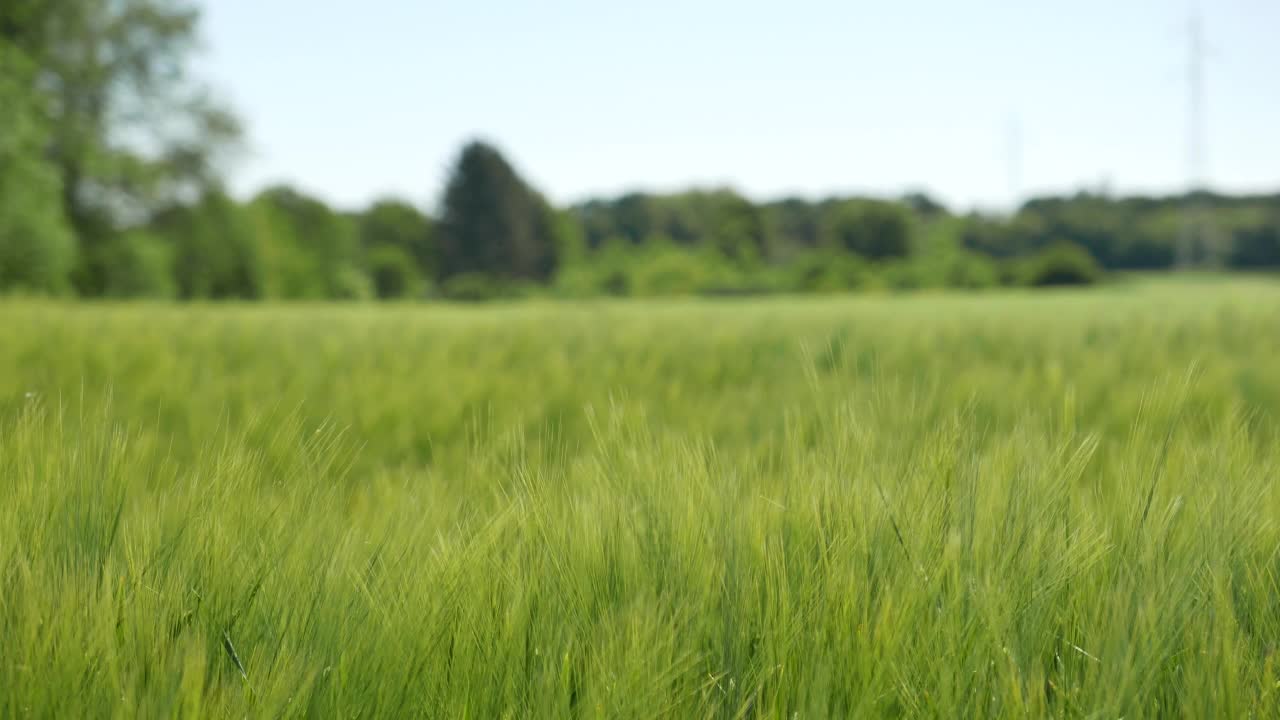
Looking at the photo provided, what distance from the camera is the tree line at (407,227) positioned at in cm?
2216

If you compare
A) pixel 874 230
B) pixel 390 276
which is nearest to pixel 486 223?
pixel 390 276

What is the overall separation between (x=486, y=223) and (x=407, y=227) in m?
9.71

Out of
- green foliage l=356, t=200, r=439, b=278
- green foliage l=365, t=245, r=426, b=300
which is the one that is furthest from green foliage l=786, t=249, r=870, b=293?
green foliage l=356, t=200, r=439, b=278

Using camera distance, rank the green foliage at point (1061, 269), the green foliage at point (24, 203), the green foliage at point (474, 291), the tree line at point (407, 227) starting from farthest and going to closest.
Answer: the green foliage at point (474, 291)
the green foliage at point (1061, 269)
the tree line at point (407, 227)
the green foliage at point (24, 203)

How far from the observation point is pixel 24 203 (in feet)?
60.3

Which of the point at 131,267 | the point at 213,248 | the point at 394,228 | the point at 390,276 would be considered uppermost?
the point at 394,228

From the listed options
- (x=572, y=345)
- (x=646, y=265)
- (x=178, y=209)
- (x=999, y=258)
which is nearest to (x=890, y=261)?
(x=999, y=258)

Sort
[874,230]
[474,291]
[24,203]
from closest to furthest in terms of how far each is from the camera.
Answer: [24,203] < [474,291] < [874,230]

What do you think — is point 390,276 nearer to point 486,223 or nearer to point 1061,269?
point 486,223

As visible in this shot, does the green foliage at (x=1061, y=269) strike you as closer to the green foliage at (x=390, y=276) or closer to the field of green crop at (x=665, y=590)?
the green foliage at (x=390, y=276)

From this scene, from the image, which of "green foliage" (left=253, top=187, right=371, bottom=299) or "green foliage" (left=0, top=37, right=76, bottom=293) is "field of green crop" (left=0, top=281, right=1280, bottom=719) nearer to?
"green foliage" (left=0, top=37, right=76, bottom=293)

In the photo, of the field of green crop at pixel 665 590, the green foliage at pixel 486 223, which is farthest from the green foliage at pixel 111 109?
the field of green crop at pixel 665 590

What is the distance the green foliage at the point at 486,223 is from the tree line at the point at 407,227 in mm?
108

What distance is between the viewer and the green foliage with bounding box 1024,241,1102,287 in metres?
29.7
